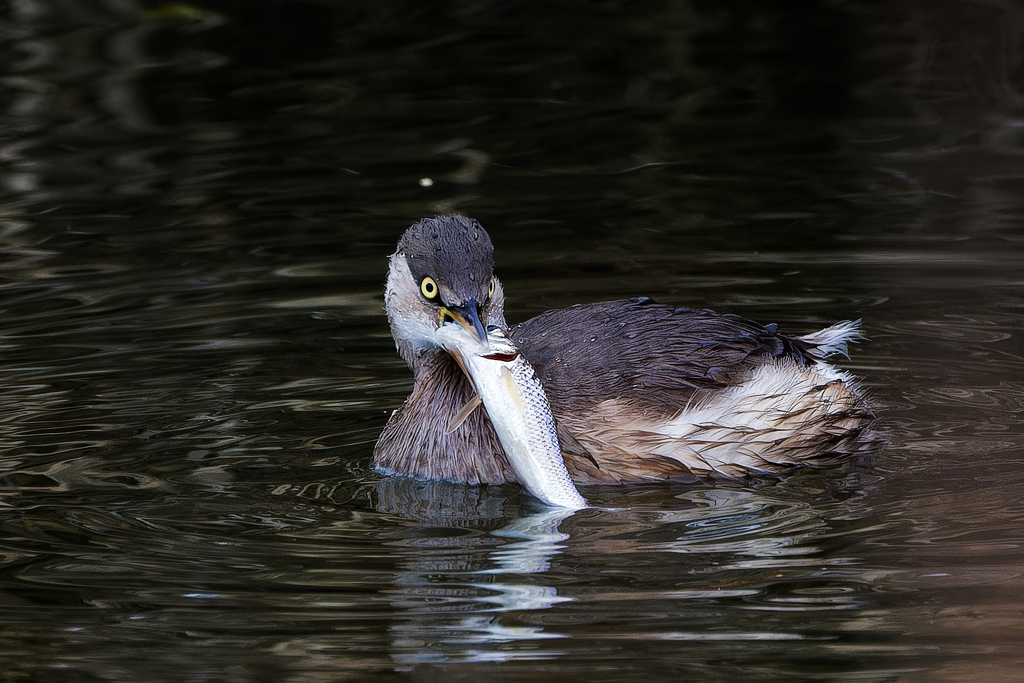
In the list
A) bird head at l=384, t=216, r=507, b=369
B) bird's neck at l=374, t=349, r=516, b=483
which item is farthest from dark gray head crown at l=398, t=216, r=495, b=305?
bird's neck at l=374, t=349, r=516, b=483

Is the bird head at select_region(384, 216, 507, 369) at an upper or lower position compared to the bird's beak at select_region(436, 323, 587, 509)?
upper

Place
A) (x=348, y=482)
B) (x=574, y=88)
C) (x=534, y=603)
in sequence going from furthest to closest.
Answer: (x=574, y=88) → (x=348, y=482) → (x=534, y=603)

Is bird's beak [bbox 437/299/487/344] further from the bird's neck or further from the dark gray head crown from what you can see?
the bird's neck

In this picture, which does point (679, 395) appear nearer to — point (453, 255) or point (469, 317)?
point (469, 317)

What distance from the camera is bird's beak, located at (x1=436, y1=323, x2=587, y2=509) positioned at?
5.71m

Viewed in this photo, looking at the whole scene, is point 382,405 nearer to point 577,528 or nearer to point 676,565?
point 577,528

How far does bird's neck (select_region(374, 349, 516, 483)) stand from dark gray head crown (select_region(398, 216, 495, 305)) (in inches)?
21.3

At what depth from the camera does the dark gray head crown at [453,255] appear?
5.83 metres

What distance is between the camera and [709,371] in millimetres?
6445

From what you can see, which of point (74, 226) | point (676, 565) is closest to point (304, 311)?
point (74, 226)

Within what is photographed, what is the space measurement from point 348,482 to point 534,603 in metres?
1.50

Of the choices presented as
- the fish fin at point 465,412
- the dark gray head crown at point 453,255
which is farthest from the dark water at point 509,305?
the dark gray head crown at point 453,255

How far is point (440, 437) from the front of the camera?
20.9ft

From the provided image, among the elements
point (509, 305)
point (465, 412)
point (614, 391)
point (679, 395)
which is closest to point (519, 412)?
point (465, 412)
